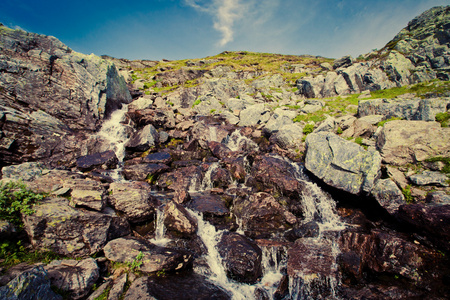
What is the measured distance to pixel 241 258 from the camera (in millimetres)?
9148

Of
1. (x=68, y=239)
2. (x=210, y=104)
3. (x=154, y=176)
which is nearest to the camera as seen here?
(x=68, y=239)

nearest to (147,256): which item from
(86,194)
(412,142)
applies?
(86,194)

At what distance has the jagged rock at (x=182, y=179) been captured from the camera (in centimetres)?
1686

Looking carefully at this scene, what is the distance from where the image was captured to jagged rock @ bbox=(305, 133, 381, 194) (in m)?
12.7

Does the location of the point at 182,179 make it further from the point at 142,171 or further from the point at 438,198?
the point at 438,198

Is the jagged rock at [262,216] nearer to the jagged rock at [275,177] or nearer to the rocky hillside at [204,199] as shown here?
the rocky hillside at [204,199]

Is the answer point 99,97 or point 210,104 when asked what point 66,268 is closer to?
point 99,97

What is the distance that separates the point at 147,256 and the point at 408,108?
27405 mm

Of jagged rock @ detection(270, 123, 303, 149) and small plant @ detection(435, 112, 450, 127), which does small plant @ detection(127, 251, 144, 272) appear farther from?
small plant @ detection(435, 112, 450, 127)

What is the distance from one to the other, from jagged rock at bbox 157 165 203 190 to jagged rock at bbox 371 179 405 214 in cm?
1401

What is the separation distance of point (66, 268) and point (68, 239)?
1.65m

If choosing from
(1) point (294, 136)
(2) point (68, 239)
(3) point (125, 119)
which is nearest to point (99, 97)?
(3) point (125, 119)

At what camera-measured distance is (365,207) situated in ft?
42.9

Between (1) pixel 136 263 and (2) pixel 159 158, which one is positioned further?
(2) pixel 159 158
